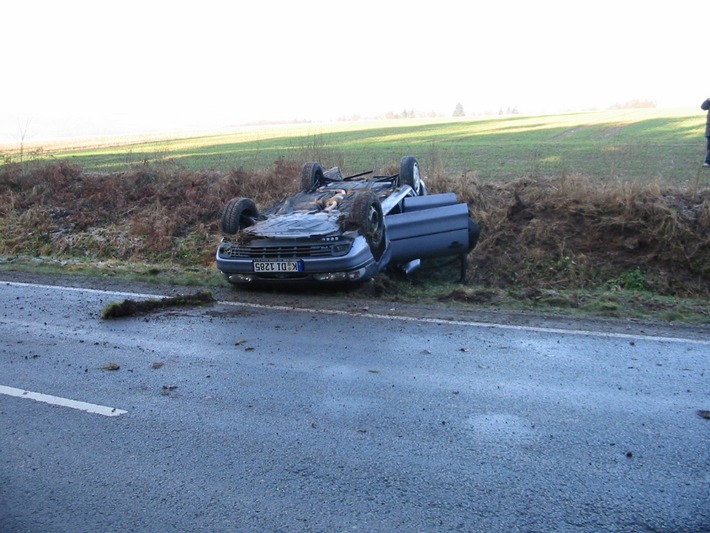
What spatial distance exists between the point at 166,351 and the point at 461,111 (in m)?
102

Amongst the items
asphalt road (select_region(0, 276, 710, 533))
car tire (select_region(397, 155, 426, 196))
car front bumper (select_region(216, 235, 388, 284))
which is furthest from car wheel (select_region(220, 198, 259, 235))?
asphalt road (select_region(0, 276, 710, 533))

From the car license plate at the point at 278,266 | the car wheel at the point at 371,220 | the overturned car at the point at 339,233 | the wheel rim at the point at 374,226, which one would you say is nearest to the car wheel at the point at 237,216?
the overturned car at the point at 339,233

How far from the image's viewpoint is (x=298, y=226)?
9070 millimetres

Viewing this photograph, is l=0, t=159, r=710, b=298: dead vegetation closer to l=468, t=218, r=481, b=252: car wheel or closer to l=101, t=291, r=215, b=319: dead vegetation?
l=468, t=218, r=481, b=252: car wheel

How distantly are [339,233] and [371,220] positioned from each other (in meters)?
0.53

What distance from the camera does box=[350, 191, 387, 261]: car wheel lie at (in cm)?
895

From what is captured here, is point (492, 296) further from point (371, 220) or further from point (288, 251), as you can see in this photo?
point (288, 251)

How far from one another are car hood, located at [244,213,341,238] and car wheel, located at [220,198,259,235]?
329mm

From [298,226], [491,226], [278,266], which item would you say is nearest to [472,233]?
[491,226]

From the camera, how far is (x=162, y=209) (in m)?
15.0

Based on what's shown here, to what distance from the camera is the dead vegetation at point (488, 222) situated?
1114 centimetres

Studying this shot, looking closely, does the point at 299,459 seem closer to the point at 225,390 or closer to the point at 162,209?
the point at 225,390

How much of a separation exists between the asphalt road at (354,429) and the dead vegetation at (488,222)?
11.2 feet

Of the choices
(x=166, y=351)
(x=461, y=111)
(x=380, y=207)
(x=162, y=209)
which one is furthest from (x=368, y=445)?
(x=461, y=111)
